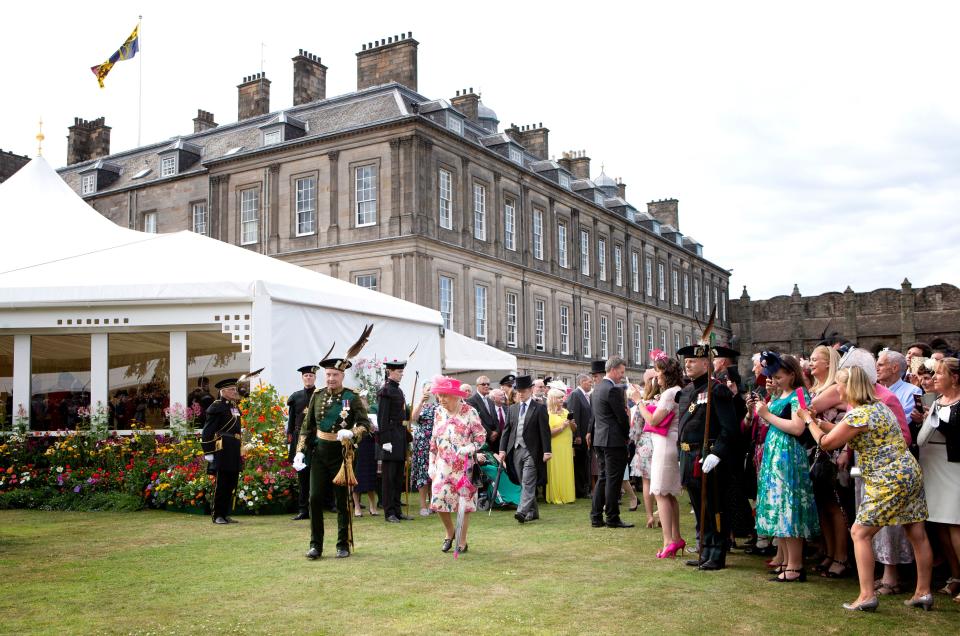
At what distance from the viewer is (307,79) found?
3716cm

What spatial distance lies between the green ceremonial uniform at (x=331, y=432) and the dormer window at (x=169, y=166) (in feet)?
105

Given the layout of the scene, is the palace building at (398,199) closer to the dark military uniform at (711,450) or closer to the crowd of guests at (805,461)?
the crowd of guests at (805,461)

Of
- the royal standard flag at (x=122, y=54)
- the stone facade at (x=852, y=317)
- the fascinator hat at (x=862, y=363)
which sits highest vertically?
the royal standard flag at (x=122, y=54)

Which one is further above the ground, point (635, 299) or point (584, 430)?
point (635, 299)

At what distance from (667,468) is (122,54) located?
2810 centimetres

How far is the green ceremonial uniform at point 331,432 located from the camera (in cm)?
826

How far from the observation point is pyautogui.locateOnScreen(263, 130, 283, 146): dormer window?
112 feet

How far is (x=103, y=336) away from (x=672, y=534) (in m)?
9.66

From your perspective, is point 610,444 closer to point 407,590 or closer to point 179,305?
point 407,590

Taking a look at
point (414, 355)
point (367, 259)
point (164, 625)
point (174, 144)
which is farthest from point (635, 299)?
point (164, 625)

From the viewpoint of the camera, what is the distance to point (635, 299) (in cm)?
4925

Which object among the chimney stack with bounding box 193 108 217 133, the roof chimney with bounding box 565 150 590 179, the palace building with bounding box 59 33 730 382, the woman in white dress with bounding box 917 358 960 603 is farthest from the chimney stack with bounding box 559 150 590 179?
the woman in white dress with bounding box 917 358 960 603

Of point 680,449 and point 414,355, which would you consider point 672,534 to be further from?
point 414,355

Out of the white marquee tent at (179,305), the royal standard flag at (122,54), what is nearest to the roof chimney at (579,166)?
the royal standard flag at (122,54)
